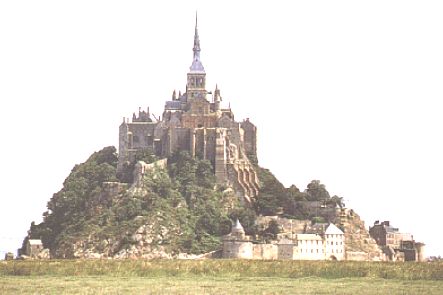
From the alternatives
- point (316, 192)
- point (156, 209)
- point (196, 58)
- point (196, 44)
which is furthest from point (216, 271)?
point (196, 44)

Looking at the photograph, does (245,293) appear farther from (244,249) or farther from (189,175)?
(189,175)

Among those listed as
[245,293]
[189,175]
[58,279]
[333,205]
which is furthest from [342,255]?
[245,293]

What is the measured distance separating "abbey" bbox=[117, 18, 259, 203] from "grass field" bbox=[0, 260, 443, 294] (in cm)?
4739

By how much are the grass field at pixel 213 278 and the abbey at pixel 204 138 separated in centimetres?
4739

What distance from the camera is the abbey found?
391 feet

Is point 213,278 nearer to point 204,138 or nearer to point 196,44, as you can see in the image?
point 204,138

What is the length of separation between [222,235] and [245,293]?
63590 mm

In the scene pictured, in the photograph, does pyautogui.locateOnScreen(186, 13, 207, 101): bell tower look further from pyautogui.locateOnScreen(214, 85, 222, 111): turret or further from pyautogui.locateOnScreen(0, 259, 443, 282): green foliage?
pyautogui.locateOnScreen(0, 259, 443, 282): green foliage

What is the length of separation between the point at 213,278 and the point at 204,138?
198 ft

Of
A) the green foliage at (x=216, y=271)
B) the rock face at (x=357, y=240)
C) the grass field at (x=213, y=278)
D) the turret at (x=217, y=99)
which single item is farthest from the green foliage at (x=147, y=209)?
the green foliage at (x=216, y=271)

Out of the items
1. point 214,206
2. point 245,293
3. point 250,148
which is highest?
point 250,148

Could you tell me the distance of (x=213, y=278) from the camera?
198 ft

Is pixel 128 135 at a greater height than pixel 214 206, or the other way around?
pixel 128 135

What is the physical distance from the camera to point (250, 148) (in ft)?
417
